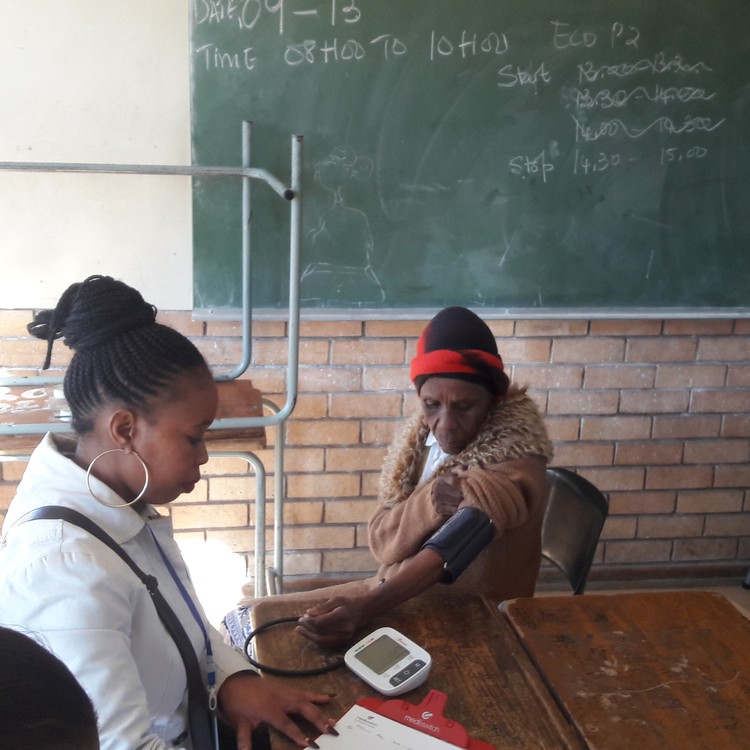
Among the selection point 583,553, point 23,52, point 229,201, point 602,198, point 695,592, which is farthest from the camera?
point 602,198

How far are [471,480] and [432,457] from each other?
0.70 feet

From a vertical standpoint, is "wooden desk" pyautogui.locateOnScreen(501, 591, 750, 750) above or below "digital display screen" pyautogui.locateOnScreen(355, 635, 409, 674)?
below

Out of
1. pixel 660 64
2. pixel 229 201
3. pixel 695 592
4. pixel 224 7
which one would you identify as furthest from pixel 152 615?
pixel 660 64

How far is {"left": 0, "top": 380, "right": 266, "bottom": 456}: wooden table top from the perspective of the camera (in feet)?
6.84

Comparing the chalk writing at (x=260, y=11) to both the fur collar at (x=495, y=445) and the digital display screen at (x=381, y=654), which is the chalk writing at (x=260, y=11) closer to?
the fur collar at (x=495, y=445)

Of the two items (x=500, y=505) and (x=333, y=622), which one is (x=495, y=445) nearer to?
(x=500, y=505)

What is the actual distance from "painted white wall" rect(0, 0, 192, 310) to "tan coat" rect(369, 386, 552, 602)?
1182mm

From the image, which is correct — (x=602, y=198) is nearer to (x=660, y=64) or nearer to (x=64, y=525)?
(x=660, y=64)

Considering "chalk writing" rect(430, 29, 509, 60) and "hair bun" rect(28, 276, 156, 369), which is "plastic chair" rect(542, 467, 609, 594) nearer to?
"hair bun" rect(28, 276, 156, 369)

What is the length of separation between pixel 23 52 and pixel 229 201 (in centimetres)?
69

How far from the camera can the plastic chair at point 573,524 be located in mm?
1872

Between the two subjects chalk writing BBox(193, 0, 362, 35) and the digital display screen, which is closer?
the digital display screen

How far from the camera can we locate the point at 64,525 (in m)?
1.04

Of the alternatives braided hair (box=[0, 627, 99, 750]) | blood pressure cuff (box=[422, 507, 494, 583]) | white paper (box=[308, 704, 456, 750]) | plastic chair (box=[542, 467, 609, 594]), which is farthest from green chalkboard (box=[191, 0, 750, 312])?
braided hair (box=[0, 627, 99, 750])
